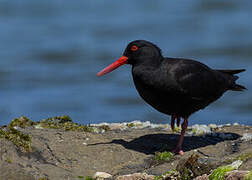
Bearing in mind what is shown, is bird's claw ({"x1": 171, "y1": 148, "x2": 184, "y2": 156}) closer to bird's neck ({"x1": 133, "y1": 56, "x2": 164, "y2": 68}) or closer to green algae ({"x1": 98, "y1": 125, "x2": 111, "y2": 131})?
bird's neck ({"x1": 133, "y1": 56, "x2": 164, "y2": 68})

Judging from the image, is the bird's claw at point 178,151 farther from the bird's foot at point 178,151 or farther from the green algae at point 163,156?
the green algae at point 163,156

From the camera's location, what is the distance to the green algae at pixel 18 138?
6.25m

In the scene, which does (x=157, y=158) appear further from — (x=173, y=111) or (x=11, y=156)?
(x=11, y=156)

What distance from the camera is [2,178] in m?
5.13

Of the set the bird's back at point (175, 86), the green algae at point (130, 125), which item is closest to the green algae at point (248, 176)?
the bird's back at point (175, 86)

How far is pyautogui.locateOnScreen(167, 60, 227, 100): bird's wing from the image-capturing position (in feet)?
24.4

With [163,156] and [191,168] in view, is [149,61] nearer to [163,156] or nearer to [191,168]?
[163,156]

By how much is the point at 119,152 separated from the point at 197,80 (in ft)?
5.74

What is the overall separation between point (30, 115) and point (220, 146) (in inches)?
294

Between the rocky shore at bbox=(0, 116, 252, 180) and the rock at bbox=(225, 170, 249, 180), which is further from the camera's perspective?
the rocky shore at bbox=(0, 116, 252, 180)

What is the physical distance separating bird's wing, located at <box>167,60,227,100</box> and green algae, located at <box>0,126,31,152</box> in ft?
7.44

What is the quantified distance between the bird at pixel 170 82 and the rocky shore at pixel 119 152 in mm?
445

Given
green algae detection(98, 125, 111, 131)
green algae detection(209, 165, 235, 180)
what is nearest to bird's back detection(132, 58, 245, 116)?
green algae detection(98, 125, 111, 131)

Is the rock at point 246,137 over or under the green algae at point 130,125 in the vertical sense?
under
